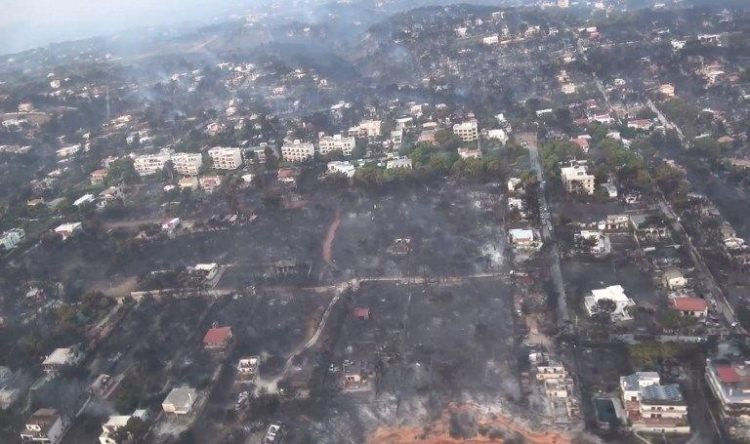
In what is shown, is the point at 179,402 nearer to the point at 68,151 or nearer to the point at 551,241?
the point at 551,241

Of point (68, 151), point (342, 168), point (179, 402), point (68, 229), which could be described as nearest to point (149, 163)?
point (68, 229)

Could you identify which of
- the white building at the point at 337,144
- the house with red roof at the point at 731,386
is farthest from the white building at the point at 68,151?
the house with red roof at the point at 731,386

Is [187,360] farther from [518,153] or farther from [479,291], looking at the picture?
[518,153]

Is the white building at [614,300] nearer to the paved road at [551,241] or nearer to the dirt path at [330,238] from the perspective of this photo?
the paved road at [551,241]


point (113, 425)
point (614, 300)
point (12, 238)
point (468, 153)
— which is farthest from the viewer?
point (468, 153)

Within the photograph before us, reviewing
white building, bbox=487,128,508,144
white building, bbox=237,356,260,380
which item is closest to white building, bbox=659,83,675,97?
white building, bbox=487,128,508,144

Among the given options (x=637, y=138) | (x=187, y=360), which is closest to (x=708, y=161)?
(x=637, y=138)
